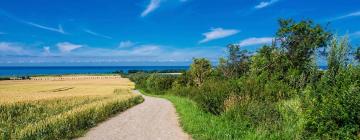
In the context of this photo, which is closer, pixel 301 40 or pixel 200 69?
pixel 301 40

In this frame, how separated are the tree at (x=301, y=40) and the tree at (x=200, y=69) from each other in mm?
31826

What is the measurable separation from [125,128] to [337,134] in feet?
26.6

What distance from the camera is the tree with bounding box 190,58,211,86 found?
66044 millimetres

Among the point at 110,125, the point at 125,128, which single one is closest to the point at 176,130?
the point at 125,128

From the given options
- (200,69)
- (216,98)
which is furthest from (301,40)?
(200,69)

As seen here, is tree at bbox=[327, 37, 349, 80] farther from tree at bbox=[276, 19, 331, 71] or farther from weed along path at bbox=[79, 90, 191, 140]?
tree at bbox=[276, 19, 331, 71]

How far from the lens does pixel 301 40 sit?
33625mm

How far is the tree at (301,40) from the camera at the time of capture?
33000 millimetres

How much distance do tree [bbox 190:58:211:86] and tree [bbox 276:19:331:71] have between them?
31.8 meters

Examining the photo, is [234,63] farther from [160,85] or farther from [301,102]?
[301,102]

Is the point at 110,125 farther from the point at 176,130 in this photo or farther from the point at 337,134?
the point at 337,134

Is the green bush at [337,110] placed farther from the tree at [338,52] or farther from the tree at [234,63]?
the tree at [234,63]

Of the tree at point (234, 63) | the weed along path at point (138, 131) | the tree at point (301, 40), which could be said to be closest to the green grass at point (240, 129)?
the weed along path at point (138, 131)

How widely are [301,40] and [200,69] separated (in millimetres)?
33682
